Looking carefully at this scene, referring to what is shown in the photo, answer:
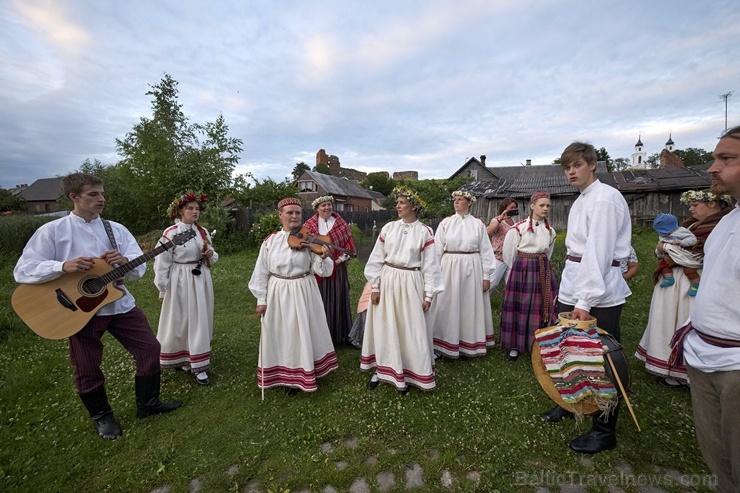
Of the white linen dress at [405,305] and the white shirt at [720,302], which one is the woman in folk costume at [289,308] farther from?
the white shirt at [720,302]

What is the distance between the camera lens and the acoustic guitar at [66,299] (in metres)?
2.92

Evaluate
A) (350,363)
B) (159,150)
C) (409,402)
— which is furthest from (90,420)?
(159,150)

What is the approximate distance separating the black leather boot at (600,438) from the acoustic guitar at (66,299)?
418 centimetres

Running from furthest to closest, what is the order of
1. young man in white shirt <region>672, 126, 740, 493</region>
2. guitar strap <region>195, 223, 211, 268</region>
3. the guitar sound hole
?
1. guitar strap <region>195, 223, 211, 268</region>
2. the guitar sound hole
3. young man in white shirt <region>672, 126, 740, 493</region>

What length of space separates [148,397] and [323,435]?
71.8 inches

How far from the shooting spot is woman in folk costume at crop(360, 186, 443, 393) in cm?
373

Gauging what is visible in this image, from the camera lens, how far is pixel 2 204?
1503 inches

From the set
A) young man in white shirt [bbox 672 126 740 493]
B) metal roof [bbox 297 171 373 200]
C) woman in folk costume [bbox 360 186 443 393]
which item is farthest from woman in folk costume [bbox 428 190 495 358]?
metal roof [bbox 297 171 373 200]

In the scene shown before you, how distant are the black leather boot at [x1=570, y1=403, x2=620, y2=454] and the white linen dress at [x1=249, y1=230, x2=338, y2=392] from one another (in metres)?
2.51

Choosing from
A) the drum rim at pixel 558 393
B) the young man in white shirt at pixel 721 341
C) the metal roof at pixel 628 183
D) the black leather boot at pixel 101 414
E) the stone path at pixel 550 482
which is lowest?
the stone path at pixel 550 482

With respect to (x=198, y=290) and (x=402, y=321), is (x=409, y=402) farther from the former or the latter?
(x=198, y=290)

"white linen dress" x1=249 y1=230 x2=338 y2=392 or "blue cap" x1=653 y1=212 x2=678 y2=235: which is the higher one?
"blue cap" x1=653 y1=212 x2=678 y2=235

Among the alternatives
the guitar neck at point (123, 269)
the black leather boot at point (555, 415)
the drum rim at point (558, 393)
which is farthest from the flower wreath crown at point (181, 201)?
the black leather boot at point (555, 415)

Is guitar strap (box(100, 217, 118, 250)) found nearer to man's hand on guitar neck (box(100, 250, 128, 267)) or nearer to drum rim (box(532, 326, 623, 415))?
man's hand on guitar neck (box(100, 250, 128, 267))
